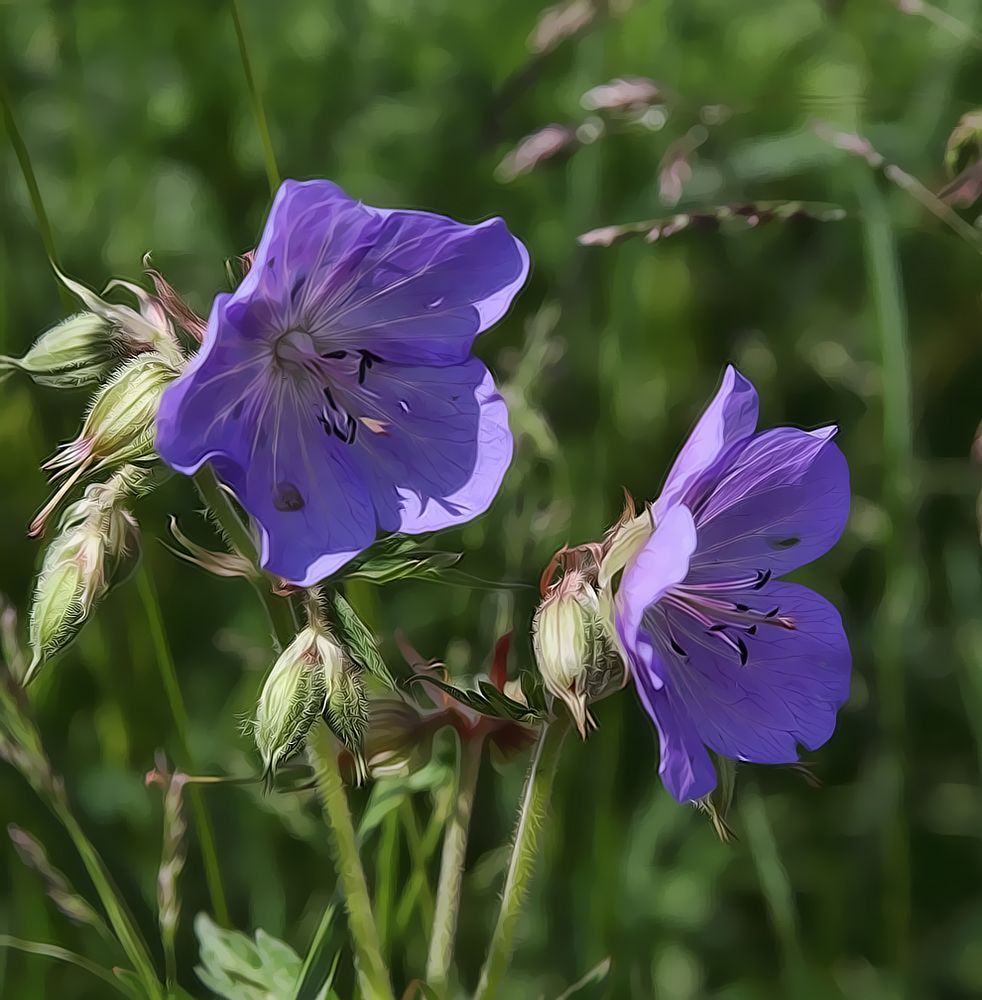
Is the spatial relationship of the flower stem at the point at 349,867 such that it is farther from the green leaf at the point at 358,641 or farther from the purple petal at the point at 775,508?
the purple petal at the point at 775,508

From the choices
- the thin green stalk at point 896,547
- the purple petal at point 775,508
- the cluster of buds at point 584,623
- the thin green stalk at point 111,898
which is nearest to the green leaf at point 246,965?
the thin green stalk at point 111,898

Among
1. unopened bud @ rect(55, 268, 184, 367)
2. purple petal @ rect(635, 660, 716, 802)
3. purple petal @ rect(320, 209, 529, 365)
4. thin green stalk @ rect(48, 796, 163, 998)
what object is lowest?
thin green stalk @ rect(48, 796, 163, 998)

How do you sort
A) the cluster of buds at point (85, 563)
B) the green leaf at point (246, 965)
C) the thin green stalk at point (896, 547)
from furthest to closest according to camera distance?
the thin green stalk at point (896, 547), the green leaf at point (246, 965), the cluster of buds at point (85, 563)

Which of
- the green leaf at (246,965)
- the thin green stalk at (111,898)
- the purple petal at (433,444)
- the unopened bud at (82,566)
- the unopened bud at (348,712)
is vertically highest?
the unopened bud at (82,566)

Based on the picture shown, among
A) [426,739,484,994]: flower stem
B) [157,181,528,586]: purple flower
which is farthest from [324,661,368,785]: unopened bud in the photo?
[426,739,484,994]: flower stem

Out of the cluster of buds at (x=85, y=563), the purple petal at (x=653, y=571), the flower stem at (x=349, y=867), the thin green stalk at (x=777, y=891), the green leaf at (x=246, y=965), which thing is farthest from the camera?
the thin green stalk at (x=777, y=891)

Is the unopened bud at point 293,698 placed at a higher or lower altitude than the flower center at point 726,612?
higher

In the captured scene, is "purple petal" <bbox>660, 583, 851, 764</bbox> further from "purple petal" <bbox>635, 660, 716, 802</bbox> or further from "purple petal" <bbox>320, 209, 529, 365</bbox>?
"purple petal" <bbox>320, 209, 529, 365</bbox>

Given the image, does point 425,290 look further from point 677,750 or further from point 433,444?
point 677,750
